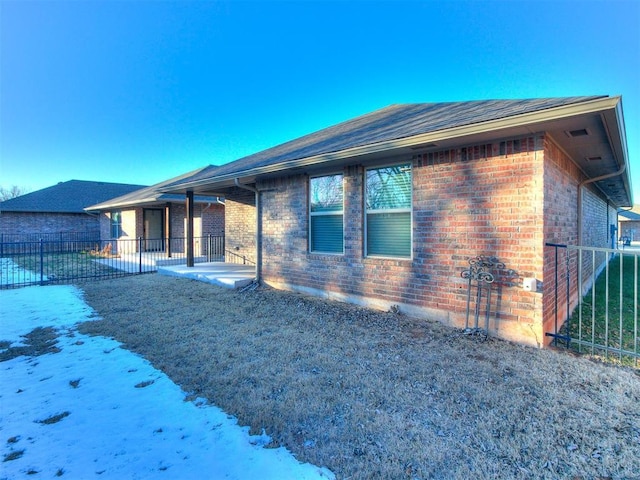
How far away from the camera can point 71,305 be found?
658cm

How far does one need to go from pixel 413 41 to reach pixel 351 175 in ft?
23.8

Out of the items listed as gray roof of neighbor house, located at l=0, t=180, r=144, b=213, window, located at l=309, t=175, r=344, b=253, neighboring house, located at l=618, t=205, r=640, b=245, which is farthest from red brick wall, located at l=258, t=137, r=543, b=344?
neighboring house, located at l=618, t=205, r=640, b=245

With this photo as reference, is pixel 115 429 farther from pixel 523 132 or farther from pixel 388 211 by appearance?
pixel 523 132

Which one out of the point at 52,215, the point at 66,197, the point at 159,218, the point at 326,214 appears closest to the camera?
the point at 326,214

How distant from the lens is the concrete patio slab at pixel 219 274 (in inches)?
313

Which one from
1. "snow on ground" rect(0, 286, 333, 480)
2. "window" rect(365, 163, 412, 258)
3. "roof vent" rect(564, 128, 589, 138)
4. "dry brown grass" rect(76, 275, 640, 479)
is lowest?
"snow on ground" rect(0, 286, 333, 480)

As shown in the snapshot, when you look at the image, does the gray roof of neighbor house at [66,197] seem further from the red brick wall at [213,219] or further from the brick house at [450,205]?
the brick house at [450,205]

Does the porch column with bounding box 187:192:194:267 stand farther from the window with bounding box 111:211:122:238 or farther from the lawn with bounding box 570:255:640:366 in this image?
the window with bounding box 111:211:122:238

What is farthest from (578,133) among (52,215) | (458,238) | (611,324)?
(52,215)

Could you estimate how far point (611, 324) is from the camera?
5051 mm

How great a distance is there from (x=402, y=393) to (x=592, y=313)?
4.33 meters

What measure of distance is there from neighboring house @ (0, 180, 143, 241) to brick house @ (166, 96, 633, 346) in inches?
864

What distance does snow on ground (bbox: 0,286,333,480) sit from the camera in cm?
201

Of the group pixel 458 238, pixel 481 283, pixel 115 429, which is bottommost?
pixel 115 429
